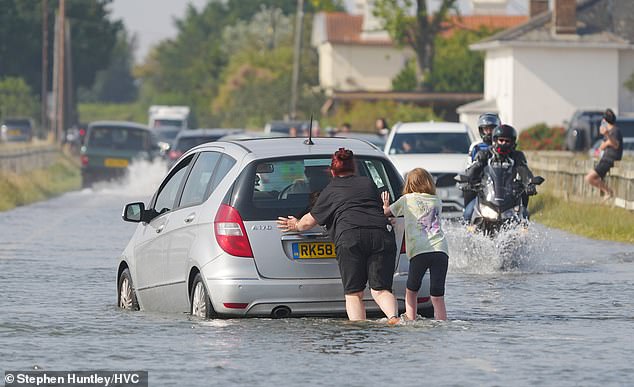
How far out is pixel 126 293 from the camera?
14.2 metres

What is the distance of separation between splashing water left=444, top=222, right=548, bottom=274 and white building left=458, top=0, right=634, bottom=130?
4482cm

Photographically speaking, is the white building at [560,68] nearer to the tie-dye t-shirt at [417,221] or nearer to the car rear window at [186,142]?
the car rear window at [186,142]

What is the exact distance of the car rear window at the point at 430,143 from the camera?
27797mm

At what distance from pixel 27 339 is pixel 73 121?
315 feet

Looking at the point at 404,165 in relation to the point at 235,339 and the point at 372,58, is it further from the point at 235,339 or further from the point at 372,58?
the point at 372,58

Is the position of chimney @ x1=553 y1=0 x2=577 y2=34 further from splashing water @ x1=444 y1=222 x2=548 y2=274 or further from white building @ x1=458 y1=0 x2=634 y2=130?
splashing water @ x1=444 y1=222 x2=548 y2=274

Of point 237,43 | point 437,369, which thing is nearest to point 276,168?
point 437,369

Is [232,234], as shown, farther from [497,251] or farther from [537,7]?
[537,7]

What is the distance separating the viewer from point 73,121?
351 feet

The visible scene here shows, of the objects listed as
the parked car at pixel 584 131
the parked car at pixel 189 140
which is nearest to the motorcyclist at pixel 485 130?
the parked car at pixel 189 140

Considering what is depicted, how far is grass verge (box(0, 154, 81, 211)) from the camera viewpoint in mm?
35188

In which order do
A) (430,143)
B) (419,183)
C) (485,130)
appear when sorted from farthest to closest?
(430,143) → (485,130) → (419,183)

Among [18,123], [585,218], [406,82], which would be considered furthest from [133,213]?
[18,123]

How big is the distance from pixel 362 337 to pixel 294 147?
1.71 metres
